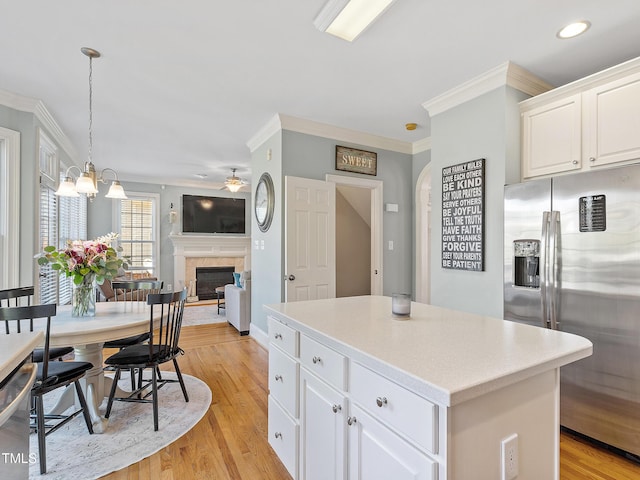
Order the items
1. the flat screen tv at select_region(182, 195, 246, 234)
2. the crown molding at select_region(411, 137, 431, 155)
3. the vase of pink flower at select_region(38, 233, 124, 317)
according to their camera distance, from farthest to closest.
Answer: the flat screen tv at select_region(182, 195, 246, 234) → the crown molding at select_region(411, 137, 431, 155) → the vase of pink flower at select_region(38, 233, 124, 317)

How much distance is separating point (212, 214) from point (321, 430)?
6897 mm

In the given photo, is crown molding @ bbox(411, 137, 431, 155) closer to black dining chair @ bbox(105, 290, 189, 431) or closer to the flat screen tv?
black dining chair @ bbox(105, 290, 189, 431)

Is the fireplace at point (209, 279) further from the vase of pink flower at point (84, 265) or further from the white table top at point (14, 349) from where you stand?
the white table top at point (14, 349)

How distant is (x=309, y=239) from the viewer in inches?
148

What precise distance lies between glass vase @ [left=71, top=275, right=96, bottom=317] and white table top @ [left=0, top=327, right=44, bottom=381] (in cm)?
139

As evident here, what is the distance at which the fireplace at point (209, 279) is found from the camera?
7512 millimetres

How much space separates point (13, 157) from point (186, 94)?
68.5 inches

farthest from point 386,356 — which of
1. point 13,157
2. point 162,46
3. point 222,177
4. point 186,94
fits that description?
point 222,177

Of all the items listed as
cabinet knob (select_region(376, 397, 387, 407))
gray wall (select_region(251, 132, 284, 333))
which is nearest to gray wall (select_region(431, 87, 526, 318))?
gray wall (select_region(251, 132, 284, 333))

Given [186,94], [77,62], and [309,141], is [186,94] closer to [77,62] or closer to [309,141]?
[77,62]

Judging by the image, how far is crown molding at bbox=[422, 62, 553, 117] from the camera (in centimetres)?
261

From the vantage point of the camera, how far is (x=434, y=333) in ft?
4.57

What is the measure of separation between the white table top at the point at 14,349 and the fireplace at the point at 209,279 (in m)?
6.58

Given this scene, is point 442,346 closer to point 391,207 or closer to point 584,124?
point 584,124
